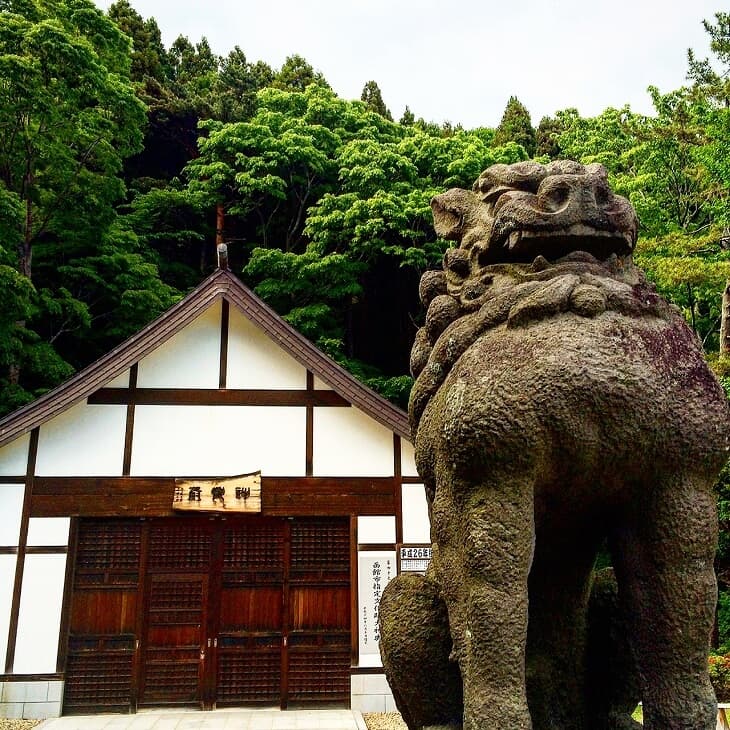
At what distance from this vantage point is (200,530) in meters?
8.55

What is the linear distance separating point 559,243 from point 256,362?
7.16m

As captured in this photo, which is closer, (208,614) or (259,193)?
(208,614)

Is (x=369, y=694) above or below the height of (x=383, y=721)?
above

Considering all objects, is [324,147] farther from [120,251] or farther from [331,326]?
[120,251]

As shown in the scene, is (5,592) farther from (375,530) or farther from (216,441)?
(375,530)

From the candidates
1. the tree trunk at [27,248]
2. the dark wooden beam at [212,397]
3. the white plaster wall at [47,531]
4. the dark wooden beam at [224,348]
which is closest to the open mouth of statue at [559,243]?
the dark wooden beam at [212,397]

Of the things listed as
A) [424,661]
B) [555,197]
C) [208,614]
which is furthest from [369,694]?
[555,197]

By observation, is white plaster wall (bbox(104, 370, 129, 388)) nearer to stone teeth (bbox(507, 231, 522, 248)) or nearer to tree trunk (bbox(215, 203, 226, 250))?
stone teeth (bbox(507, 231, 522, 248))

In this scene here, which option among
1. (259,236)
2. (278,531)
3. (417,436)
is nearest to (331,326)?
(259,236)

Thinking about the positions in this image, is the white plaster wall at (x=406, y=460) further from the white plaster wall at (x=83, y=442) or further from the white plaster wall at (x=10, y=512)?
the white plaster wall at (x=10, y=512)

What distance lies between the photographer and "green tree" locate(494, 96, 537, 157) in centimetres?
2064

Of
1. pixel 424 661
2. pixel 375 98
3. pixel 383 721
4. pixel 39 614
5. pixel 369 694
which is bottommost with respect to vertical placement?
pixel 383 721

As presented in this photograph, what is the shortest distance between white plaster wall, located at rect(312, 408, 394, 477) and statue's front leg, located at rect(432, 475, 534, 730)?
669cm

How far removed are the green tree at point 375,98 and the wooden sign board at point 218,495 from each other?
61.3ft
